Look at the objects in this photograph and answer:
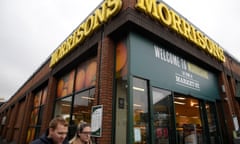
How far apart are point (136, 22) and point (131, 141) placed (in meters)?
3.04

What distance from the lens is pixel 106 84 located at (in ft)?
14.7

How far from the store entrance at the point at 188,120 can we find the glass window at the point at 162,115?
61 cm

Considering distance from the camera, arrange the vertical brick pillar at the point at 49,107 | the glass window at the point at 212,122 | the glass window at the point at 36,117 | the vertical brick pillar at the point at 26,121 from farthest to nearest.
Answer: the vertical brick pillar at the point at 26,121, the glass window at the point at 36,117, the vertical brick pillar at the point at 49,107, the glass window at the point at 212,122

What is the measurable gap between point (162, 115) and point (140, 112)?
89cm

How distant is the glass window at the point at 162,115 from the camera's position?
4375mm

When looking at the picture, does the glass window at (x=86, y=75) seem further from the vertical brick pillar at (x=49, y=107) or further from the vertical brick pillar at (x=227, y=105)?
the vertical brick pillar at (x=227, y=105)

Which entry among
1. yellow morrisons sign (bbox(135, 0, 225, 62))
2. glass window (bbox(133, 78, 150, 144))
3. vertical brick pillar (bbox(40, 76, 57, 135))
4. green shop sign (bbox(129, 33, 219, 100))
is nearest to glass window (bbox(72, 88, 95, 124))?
glass window (bbox(133, 78, 150, 144))

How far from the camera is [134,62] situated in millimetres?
4352

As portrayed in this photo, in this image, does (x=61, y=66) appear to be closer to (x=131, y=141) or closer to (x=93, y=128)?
(x=93, y=128)

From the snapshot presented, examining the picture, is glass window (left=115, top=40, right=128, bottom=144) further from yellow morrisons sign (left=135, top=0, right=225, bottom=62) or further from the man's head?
the man's head

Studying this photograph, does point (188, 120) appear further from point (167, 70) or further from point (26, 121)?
point (26, 121)

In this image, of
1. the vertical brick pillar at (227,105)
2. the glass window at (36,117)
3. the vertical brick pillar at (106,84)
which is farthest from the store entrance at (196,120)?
the glass window at (36,117)

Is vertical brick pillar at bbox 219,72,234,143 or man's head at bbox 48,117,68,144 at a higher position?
vertical brick pillar at bbox 219,72,234,143

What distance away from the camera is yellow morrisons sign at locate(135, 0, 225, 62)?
15.4ft
